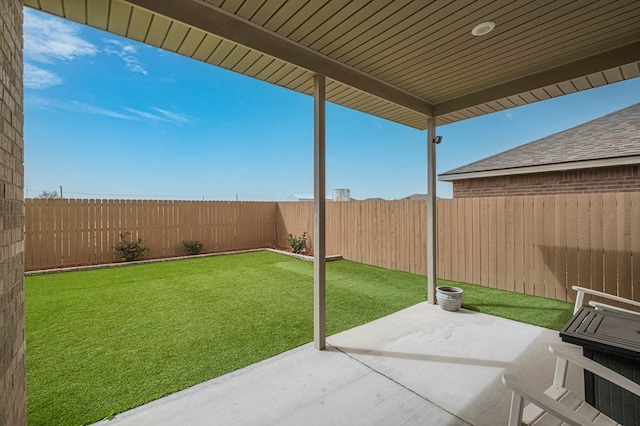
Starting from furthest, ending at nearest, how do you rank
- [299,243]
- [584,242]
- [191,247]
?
[299,243] < [191,247] < [584,242]

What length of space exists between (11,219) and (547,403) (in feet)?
8.23

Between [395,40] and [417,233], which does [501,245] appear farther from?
[395,40]

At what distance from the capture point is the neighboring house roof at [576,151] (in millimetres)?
5277

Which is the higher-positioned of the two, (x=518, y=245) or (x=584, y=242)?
(x=584, y=242)

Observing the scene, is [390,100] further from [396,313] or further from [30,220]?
[30,220]

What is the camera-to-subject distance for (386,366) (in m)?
2.48

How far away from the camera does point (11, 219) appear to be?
1.37 m

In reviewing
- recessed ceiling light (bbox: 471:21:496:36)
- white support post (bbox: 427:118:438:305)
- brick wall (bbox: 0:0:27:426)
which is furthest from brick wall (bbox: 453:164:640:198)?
brick wall (bbox: 0:0:27:426)

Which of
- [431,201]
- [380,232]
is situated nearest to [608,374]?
[431,201]

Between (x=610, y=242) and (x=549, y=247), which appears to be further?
(x=549, y=247)

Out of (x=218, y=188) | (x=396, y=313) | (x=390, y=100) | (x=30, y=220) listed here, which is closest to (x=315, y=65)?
(x=390, y=100)

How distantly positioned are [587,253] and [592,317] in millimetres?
3124

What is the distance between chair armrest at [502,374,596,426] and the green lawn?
6.75 ft

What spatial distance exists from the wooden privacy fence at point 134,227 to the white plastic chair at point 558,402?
8.97 m
